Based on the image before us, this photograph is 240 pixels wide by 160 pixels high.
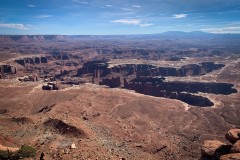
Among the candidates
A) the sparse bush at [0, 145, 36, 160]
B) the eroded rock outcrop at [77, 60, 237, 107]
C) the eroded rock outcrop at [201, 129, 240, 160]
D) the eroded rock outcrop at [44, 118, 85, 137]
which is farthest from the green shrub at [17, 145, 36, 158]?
the eroded rock outcrop at [77, 60, 237, 107]

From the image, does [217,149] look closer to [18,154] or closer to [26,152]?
[26,152]

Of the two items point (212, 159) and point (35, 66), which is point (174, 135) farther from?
Answer: point (35, 66)

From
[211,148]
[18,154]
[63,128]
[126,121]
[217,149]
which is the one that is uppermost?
[217,149]

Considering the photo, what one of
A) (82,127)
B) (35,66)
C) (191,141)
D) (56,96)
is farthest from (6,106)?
(35,66)

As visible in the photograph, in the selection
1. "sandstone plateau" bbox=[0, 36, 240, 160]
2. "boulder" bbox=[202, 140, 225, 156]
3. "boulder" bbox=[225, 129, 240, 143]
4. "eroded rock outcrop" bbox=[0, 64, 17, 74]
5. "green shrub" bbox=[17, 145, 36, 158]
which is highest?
"boulder" bbox=[225, 129, 240, 143]

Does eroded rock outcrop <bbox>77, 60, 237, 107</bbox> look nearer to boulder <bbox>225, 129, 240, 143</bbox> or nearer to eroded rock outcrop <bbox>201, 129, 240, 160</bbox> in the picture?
boulder <bbox>225, 129, 240, 143</bbox>

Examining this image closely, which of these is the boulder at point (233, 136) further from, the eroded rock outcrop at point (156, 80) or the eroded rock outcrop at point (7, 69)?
the eroded rock outcrop at point (7, 69)

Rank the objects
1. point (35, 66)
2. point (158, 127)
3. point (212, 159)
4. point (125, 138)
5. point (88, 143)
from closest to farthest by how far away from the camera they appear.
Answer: point (212, 159), point (88, 143), point (125, 138), point (158, 127), point (35, 66)

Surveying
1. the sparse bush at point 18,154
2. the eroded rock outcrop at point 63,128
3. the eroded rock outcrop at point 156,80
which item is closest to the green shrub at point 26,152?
the sparse bush at point 18,154

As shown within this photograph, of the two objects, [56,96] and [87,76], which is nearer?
[56,96]

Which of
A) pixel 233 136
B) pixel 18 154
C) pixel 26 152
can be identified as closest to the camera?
pixel 233 136

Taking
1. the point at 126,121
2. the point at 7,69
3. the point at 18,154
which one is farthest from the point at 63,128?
the point at 7,69
